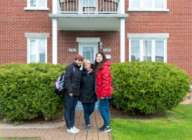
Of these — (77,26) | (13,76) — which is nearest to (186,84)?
(13,76)

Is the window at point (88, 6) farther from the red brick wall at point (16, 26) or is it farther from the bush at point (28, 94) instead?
the bush at point (28, 94)

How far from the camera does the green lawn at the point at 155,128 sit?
11.4 metres

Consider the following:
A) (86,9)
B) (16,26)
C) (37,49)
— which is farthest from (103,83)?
(16,26)

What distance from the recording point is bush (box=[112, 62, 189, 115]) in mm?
13602

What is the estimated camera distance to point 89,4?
22.8m

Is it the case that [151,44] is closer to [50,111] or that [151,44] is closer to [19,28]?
[19,28]

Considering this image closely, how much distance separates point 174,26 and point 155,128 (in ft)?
38.4

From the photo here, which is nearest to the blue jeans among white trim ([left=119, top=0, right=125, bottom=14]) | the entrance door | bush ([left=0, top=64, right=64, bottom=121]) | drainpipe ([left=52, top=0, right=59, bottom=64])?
bush ([left=0, top=64, right=64, bottom=121])

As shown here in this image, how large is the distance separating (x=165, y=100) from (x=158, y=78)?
0.65 metres

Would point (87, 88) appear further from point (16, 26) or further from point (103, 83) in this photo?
point (16, 26)

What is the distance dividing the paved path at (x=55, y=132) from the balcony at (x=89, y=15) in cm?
825

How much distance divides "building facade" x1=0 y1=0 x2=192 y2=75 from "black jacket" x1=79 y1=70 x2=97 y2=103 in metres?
10.8

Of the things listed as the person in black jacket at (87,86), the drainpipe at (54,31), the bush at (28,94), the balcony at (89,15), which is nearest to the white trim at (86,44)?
the balcony at (89,15)

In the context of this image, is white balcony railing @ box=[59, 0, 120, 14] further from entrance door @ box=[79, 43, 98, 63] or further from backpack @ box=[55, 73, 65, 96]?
backpack @ box=[55, 73, 65, 96]
